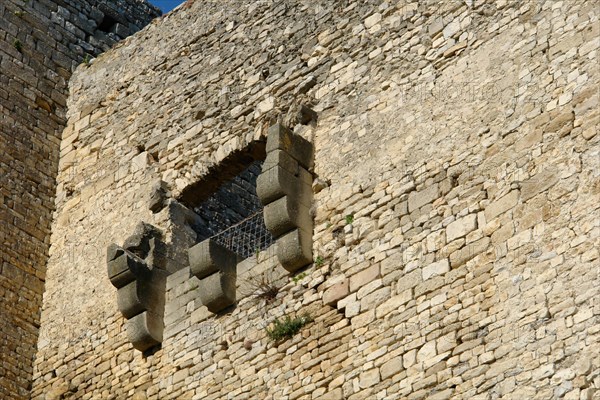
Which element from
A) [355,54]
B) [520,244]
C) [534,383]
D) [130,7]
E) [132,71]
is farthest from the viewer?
[130,7]

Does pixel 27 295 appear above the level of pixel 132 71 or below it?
below

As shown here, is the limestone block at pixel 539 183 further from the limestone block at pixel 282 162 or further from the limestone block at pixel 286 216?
the limestone block at pixel 282 162

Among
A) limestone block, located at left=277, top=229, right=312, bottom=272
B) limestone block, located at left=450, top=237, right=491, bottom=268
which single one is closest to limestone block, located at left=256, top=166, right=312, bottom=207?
limestone block, located at left=277, top=229, right=312, bottom=272

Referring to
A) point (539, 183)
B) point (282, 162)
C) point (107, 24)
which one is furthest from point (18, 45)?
point (539, 183)

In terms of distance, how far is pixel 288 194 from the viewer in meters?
11.7

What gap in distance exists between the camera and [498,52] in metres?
11.0

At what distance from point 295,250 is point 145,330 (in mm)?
1585

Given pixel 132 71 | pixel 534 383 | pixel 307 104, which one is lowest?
pixel 534 383

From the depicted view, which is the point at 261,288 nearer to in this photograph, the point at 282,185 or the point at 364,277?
the point at 282,185

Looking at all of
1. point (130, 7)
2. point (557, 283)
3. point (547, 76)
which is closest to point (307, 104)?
point (547, 76)

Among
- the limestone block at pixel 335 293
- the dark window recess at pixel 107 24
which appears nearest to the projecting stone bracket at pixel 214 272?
the limestone block at pixel 335 293

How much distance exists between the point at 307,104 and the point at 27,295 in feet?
10.4

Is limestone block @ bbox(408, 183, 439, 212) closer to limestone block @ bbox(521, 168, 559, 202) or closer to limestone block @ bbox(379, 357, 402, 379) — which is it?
limestone block @ bbox(521, 168, 559, 202)

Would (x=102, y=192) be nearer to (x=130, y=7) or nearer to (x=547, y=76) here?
(x=130, y=7)
